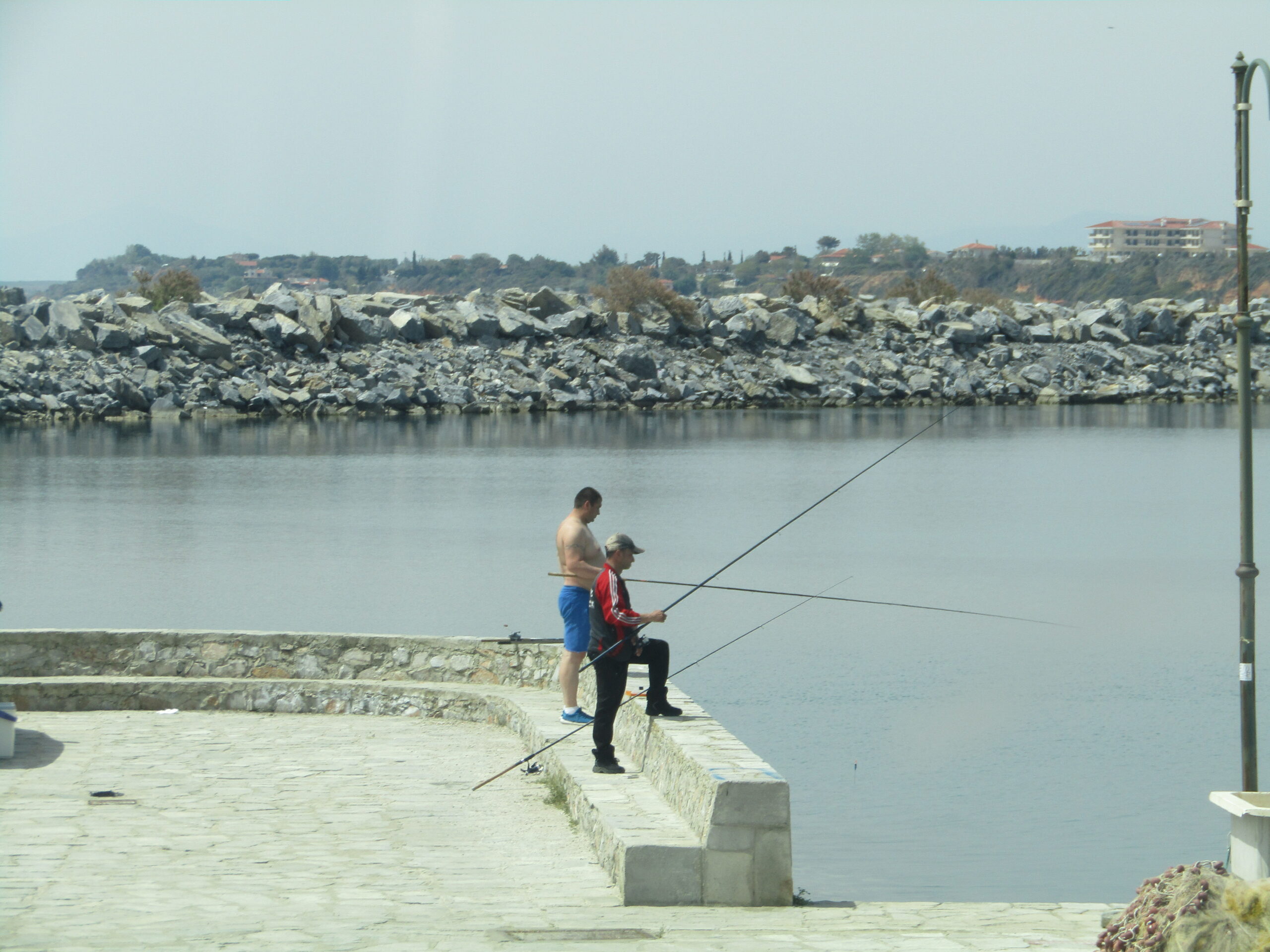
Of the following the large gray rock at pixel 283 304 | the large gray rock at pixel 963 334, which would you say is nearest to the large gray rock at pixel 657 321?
the large gray rock at pixel 963 334

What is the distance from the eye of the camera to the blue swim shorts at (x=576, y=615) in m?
8.78

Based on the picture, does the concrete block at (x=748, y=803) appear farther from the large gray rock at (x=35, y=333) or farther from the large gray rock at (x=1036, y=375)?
the large gray rock at (x=1036, y=375)

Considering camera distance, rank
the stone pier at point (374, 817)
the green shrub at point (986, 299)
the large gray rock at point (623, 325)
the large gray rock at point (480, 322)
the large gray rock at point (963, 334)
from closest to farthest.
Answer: the stone pier at point (374, 817) → the large gray rock at point (480, 322) → the large gray rock at point (623, 325) → the large gray rock at point (963, 334) → the green shrub at point (986, 299)

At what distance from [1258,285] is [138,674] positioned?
13797 centimetres

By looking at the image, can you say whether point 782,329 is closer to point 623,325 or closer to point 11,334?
point 623,325

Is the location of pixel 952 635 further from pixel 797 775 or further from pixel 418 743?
pixel 418 743

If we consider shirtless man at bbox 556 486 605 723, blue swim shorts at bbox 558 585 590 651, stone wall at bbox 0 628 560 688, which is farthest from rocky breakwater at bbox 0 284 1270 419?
blue swim shorts at bbox 558 585 590 651

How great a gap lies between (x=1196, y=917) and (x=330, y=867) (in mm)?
3702

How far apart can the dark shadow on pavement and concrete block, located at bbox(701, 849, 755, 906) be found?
167 inches

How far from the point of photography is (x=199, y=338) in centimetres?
6412

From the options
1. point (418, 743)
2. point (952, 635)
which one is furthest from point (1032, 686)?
point (418, 743)

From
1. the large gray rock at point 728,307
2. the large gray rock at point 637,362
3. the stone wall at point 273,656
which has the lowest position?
the stone wall at point 273,656

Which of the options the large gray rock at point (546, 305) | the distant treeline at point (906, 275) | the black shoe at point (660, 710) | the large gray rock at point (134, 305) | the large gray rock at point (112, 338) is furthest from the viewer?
the distant treeline at point (906, 275)

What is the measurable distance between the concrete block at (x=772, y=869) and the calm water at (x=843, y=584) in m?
2.92
